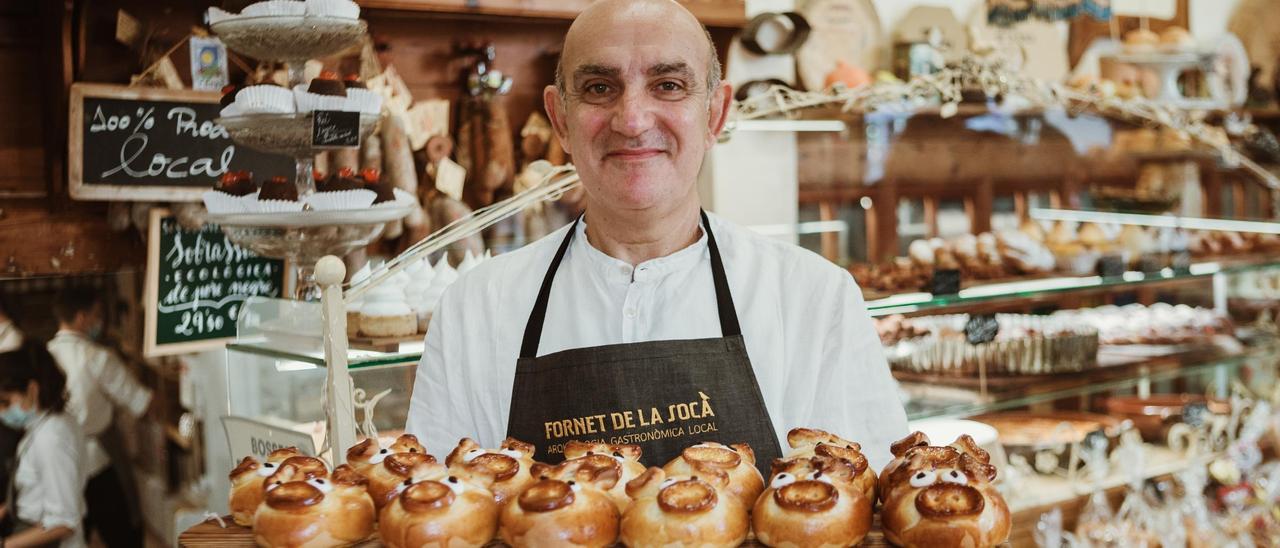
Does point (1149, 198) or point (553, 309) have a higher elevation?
point (1149, 198)

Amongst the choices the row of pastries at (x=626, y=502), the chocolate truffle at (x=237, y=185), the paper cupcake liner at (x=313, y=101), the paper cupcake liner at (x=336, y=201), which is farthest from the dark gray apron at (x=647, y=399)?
the chocolate truffle at (x=237, y=185)

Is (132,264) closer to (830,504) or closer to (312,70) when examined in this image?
(312,70)

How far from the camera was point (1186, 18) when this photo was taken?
604cm

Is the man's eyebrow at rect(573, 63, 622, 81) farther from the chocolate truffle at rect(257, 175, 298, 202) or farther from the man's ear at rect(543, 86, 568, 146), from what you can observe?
the chocolate truffle at rect(257, 175, 298, 202)

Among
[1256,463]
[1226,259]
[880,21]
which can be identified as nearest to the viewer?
[1256,463]

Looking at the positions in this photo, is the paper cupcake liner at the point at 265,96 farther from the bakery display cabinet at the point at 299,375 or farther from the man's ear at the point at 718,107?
the man's ear at the point at 718,107

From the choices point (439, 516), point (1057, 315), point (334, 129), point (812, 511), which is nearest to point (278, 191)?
point (334, 129)

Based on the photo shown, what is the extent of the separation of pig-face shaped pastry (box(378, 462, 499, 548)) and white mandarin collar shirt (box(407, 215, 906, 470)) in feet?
2.37

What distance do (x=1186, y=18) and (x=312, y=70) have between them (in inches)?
185

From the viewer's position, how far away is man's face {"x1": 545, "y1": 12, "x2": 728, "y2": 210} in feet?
6.38

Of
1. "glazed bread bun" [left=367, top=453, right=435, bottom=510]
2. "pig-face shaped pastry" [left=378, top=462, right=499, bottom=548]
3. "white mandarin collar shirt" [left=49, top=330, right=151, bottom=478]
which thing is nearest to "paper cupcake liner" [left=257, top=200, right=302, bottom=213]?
"glazed bread bun" [left=367, top=453, right=435, bottom=510]

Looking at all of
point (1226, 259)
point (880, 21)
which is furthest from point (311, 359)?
point (1226, 259)

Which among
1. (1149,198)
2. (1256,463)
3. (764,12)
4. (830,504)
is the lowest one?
(1256,463)

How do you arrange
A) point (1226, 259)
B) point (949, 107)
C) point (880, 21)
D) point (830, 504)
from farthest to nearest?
point (880, 21)
point (1226, 259)
point (949, 107)
point (830, 504)
